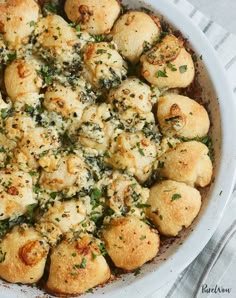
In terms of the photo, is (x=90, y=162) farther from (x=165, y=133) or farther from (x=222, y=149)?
(x=222, y=149)

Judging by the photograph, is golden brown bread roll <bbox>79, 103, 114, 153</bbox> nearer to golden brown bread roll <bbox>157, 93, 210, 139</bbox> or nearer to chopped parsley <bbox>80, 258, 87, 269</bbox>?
golden brown bread roll <bbox>157, 93, 210, 139</bbox>

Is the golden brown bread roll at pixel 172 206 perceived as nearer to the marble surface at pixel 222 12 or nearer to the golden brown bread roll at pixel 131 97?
the golden brown bread roll at pixel 131 97

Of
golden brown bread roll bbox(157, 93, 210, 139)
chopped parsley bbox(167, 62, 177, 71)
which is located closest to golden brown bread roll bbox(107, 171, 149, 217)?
golden brown bread roll bbox(157, 93, 210, 139)

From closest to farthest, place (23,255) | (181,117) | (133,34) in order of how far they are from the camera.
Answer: (23,255) → (181,117) → (133,34)

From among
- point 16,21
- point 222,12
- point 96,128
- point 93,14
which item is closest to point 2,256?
point 96,128

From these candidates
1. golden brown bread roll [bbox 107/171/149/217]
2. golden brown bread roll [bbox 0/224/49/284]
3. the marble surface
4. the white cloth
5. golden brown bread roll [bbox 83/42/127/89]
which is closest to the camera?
golden brown bread roll [bbox 0/224/49/284]

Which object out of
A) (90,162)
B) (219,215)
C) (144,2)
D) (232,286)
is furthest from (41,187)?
(232,286)

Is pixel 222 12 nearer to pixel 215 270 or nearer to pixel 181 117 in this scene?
pixel 181 117
